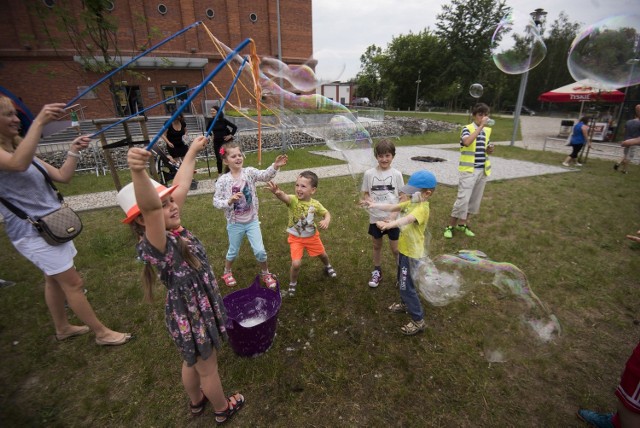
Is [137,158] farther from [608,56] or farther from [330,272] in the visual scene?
[608,56]

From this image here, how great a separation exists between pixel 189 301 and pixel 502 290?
307 centimetres

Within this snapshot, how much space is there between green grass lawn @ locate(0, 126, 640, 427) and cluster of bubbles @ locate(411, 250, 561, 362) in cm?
10

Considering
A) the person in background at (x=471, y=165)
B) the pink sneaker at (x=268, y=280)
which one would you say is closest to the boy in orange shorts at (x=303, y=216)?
the pink sneaker at (x=268, y=280)

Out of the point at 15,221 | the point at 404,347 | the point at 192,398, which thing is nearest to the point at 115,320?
the point at 15,221

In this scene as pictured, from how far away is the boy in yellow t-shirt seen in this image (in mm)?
2977

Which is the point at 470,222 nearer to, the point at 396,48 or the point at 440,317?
the point at 440,317

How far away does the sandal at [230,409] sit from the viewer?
246 centimetres

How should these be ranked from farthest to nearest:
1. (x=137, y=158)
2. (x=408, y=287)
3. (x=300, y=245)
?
(x=300, y=245), (x=408, y=287), (x=137, y=158)

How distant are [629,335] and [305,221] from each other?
3.93 m

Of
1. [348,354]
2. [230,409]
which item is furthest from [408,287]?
[230,409]

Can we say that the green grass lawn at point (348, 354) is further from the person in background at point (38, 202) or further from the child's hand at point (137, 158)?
the child's hand at point (137, 158)

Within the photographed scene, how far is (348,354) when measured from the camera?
3.20 metres

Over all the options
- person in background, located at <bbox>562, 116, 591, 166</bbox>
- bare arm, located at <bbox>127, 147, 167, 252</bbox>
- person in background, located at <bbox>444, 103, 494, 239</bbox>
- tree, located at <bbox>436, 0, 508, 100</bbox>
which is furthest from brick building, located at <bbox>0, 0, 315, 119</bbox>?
tree, located at <bbox>436, 0, 508, 100</bbox>

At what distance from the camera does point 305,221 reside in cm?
387
